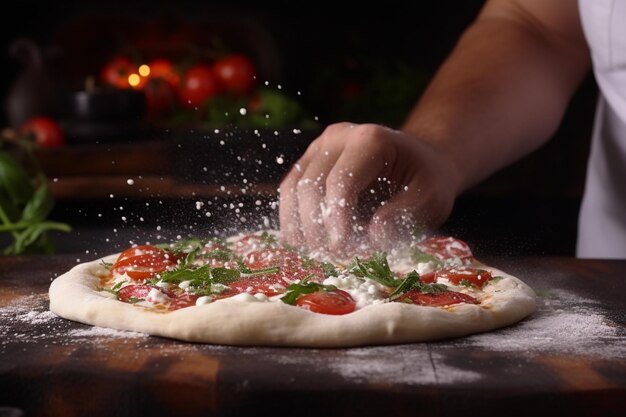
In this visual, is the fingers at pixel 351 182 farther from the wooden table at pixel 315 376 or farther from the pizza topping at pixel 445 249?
the wooden table at pixel 315 376

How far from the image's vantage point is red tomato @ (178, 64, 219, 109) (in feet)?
12.2

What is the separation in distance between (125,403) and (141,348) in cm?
13

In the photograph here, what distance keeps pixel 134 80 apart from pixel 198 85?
0.24 metres

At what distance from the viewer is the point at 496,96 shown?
2.03 meters

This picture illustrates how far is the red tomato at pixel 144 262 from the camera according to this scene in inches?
62.6

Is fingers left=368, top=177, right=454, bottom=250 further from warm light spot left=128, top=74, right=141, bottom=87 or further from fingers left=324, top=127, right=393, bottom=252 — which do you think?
warm light spot left=128, top=74, right=141, bottom=87

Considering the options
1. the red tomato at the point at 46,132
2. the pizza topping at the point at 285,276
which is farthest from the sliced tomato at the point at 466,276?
the red tomato at the point at 46,132

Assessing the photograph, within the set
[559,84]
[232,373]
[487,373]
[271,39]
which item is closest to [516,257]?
[559,84]

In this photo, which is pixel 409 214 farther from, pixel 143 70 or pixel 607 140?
pixel 143 70

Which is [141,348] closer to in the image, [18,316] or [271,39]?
[18,316]

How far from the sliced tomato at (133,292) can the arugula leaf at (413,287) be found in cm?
35

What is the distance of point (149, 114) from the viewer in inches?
143

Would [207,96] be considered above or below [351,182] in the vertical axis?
below

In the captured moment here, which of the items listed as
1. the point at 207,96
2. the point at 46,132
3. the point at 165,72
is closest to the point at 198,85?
the point at 207,96
